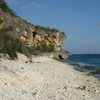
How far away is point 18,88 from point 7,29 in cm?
3616

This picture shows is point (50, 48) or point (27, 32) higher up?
point (27, 32)

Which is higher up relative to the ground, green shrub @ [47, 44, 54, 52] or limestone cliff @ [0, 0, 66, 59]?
limestone cliff @ [0, 0, 66, 59]

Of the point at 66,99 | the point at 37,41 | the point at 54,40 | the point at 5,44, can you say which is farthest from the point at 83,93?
the point at 54,40

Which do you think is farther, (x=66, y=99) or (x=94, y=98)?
(x=94, y=98)

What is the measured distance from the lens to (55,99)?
2055 cm

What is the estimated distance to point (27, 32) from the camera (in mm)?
82062

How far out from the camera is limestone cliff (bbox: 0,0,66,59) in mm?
60263

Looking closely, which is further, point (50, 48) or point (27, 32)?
point (50, 48)

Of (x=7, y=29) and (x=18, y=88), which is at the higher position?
(x=7, y=29)

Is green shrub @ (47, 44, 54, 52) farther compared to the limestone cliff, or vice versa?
green shrub @ (47, 44, 54, 52)

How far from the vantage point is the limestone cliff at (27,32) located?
60.3 meters

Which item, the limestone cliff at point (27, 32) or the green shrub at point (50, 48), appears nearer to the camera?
the limestone cliff at point (27, 32)

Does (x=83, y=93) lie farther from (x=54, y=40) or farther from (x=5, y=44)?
(x=54, y=40)

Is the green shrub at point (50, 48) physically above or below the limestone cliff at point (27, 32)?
below
